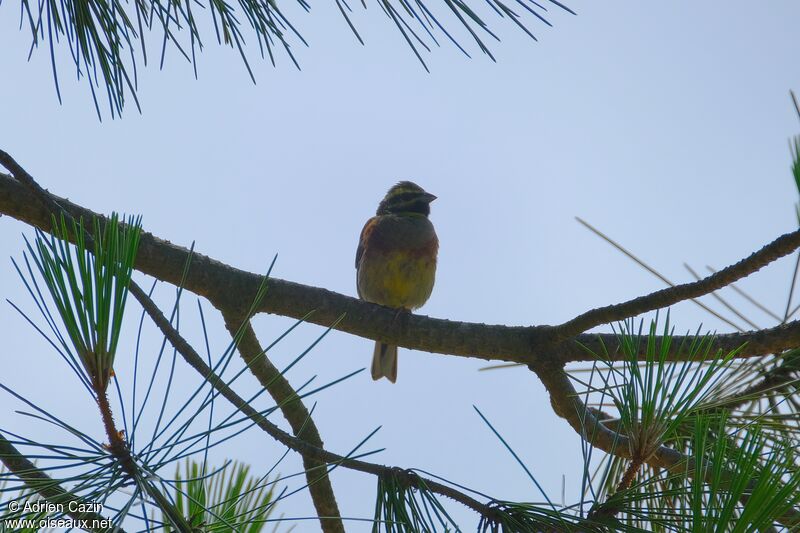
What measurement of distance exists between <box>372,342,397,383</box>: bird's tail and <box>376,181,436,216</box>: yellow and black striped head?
4.14ft

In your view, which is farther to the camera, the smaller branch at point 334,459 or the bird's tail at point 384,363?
the bird's tail at point 384,363

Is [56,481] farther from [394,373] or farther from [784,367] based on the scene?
[394,373]

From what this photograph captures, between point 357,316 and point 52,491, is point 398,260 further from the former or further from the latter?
point 52,491

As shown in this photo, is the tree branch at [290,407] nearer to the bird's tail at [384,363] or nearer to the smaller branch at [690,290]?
the smaller branch at [690,290]

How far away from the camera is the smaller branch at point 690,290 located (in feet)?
7.22

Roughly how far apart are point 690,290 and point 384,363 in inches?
203

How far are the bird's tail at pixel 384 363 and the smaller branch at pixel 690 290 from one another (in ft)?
15.0

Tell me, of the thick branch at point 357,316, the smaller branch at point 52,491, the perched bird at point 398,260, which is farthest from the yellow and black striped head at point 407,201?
the smaller branch at point 52,491

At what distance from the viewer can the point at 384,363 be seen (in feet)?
24.6

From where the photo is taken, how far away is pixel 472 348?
3693 mm

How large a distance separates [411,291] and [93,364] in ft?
16.4

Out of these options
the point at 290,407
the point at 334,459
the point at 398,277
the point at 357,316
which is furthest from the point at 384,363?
the point at 334,459

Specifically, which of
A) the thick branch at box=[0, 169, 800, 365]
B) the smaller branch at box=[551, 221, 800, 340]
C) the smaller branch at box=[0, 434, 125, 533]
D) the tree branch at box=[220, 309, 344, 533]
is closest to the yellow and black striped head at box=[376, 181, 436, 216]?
the thick branch at box=[0, 169, 800, 365]

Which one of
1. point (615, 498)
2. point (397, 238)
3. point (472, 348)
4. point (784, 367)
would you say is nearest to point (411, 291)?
point (397, 238)
